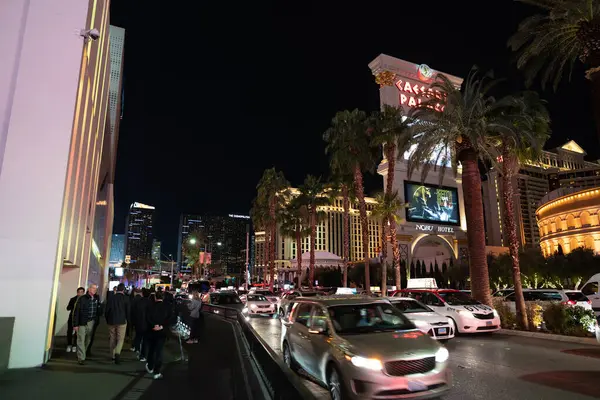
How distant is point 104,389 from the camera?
7.41 metres

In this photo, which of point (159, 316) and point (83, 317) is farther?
point (83, 317)

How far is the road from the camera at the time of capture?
275 inches

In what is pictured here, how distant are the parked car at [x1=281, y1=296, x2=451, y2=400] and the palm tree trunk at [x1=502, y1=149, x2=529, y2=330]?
1231cm

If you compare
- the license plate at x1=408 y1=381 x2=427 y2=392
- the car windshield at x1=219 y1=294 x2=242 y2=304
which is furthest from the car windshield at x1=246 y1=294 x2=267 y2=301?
the license plate at x1=408 y1=381 x2=427 y2=392

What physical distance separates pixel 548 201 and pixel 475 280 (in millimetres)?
62166

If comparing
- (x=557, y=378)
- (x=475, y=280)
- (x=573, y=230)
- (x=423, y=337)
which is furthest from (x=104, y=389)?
(x=573, y=230)

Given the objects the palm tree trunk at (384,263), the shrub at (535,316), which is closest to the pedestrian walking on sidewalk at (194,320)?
the shrub at (535,316)

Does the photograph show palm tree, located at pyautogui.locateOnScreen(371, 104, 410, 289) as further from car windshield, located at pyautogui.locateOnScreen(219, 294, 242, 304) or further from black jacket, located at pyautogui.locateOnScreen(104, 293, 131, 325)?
black jacket, located at pyautogui.locateOnScreen(104, 293, 131, 325)

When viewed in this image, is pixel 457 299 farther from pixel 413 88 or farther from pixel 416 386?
pixel 413 88

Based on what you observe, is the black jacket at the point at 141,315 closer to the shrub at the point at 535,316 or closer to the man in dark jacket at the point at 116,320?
the man in dark jacket at the point at 116,320

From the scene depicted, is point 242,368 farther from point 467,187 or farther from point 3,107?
point 467,187

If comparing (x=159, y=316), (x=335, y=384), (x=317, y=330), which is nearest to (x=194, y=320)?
(x=159, y=316)

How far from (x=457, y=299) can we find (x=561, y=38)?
1141cm

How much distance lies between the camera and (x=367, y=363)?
5715 mm
